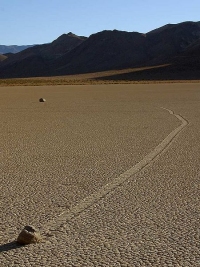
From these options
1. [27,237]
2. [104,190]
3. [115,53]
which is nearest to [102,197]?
[104,190]

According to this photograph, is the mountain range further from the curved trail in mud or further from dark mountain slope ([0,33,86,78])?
the curved trail in mud

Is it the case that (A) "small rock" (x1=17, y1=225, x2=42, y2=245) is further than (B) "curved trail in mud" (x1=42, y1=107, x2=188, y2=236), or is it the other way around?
(B) "curved trail in mud" (x1=42, y1=107, x2=188, y2=236)

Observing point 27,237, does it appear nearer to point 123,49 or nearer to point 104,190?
point 104,190

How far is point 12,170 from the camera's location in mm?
9711

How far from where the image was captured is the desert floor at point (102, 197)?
17.6ft

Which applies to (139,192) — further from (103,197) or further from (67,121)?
(67,121)

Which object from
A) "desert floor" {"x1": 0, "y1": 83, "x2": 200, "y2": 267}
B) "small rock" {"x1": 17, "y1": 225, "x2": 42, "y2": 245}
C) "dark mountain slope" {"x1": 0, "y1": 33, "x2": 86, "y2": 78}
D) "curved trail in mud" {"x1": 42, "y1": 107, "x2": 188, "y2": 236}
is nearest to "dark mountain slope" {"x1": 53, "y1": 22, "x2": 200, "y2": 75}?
"dark mountain slope" {"x1": 0, "y1": 33, "x2": 86, "y2": 78}

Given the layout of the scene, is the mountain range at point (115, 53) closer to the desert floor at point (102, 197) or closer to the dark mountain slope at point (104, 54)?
the dark mountain slope at point (104, 54)

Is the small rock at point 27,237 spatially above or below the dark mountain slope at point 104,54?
below

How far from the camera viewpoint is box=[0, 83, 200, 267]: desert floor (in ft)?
17.6

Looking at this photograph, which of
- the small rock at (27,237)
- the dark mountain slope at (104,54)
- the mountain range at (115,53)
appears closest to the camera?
the small rock at (27,237)

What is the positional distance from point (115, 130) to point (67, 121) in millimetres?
3470

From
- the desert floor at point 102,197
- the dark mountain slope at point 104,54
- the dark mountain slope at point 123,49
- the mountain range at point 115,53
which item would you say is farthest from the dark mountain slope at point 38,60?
the desert floor at point 102,197

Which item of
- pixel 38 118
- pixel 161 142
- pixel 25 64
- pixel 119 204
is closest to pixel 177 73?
pixel 25 64
